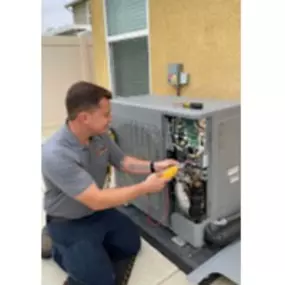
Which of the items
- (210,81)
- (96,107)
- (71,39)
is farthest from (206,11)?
(71,39)

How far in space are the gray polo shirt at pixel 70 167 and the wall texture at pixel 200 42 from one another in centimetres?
94

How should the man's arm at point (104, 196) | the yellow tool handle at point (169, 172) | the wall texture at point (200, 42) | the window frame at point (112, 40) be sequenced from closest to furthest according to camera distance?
the man's arm at point (104, 196) < the yellow tool handle at point (169, 172) < the wall texture at point (200, 42) < the window frame at point (112, 40)

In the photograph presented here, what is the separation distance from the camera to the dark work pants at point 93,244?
1485 mm

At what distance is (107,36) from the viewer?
3.53 meters

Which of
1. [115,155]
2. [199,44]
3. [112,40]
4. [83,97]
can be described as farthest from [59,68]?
[83,97]

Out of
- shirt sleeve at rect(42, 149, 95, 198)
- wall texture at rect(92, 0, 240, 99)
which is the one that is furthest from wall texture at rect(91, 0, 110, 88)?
shirt sleeve at rect(42, 149, 95, 198)

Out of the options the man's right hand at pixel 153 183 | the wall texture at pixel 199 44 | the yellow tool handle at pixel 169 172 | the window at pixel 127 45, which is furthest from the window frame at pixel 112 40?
the man's right hand at pixel 153 183

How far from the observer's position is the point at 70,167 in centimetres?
142

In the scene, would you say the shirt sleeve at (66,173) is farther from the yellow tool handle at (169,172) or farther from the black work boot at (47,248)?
the black work boot at (47,248)

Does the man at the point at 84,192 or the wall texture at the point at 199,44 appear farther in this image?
the wall texture at the point at 199,44

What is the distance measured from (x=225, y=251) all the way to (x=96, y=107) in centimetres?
104
